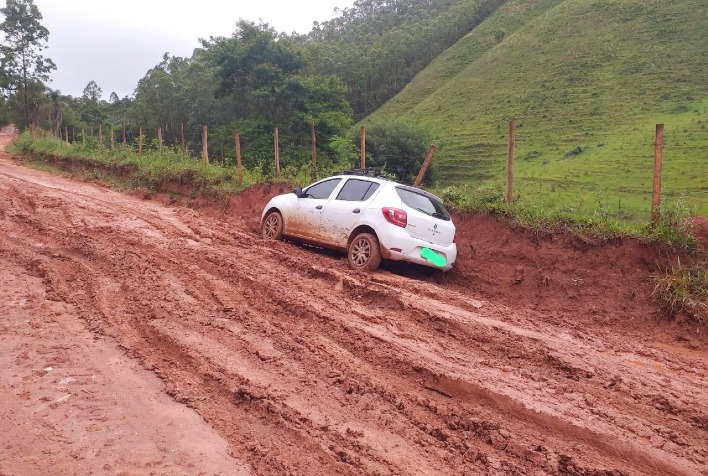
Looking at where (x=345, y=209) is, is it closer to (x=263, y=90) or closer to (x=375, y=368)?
(x=375, y=368)

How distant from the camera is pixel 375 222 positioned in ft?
27.1

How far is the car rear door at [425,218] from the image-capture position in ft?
26.9

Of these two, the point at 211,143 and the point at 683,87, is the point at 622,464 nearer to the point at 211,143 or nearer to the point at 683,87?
the point at 211,143

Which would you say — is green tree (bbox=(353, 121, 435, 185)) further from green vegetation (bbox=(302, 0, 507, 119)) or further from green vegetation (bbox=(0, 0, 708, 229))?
green vegetation (bbox=(302, 0, 507, 119))

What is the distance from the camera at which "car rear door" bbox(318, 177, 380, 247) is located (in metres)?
8.68

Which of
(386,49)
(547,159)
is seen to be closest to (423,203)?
(547,159)

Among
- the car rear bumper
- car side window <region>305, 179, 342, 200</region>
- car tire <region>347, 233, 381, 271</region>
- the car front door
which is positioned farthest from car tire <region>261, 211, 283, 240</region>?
the car rear bumper

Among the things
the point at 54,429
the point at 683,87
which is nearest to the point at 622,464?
the point at 54,429

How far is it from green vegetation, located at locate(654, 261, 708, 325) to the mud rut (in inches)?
24.0

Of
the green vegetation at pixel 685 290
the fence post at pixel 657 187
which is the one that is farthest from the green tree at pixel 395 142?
the green vegetation at pixel 685 290

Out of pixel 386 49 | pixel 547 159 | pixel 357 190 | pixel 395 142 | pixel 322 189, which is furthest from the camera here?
pixel 386 49

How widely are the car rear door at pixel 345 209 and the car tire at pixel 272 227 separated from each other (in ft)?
3.98

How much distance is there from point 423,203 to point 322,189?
196 cm

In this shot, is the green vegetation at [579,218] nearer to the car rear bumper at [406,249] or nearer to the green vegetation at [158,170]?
the car rear bumper at [406,249]
